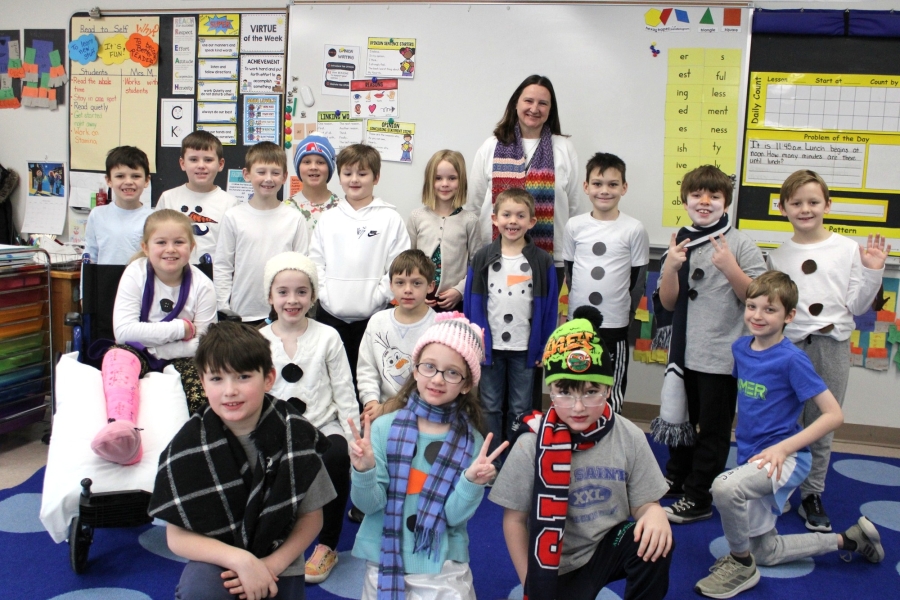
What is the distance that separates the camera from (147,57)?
4062 millimetres

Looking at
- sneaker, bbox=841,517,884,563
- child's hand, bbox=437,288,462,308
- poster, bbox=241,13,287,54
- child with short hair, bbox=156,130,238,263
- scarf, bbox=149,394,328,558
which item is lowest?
sneaker, bbox=841,517,884,563

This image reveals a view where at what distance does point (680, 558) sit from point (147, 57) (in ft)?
12.6

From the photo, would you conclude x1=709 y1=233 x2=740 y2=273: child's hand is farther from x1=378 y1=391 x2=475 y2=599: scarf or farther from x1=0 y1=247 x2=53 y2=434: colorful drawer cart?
x1=0 y1=247 x2=53 y2=434: colorful drawer cart

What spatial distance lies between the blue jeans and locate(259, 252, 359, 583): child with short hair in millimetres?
721

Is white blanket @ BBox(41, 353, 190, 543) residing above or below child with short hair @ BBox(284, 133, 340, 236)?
below

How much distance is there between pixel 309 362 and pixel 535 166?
1.42 metres

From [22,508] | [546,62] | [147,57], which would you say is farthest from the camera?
[147,57]

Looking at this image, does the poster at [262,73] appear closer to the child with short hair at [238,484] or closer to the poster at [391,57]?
the poster at [391,57]

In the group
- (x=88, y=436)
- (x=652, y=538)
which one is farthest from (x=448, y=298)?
(x=652, y=538)

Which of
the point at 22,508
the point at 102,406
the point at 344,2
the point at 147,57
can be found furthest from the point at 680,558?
the point at 147,57

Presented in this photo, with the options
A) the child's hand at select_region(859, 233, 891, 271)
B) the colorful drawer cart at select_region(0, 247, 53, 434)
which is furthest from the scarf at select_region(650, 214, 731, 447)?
the colorful drawer cart at select_region(0, 247, 53, 434)

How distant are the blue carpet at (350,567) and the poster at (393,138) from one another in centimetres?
197

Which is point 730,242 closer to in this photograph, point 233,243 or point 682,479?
point 682,479

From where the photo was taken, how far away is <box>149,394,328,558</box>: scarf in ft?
4.75
